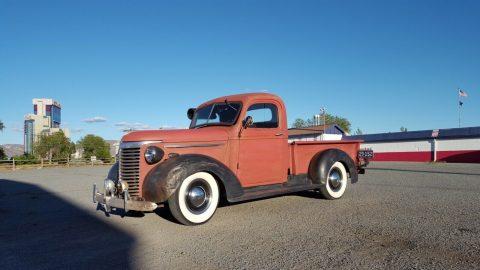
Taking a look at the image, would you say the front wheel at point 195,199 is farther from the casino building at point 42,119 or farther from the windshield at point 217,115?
the casino building at point 42,119

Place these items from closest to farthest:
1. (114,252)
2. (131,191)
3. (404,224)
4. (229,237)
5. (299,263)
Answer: (299,263)
(114,252)
(229,237)
(404,224)
(131,191)

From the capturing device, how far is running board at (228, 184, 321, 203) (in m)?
6.44

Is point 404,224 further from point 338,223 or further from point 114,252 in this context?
point 114,252

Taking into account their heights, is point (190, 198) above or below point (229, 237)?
above

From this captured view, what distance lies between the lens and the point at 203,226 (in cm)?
589

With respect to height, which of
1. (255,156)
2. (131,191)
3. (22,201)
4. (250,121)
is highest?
(250,121)

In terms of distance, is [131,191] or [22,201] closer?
[131,191]

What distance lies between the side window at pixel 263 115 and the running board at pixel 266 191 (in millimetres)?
1148

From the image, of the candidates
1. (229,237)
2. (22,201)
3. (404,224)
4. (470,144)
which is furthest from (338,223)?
(470,144)

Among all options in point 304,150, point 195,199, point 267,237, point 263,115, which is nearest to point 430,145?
point 304,150

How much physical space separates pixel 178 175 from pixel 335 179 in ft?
13.1

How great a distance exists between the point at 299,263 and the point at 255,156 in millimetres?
3211

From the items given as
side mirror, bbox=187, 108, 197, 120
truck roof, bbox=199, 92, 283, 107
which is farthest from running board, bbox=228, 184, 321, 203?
side mirror, bbox=187, 108, 197, 120

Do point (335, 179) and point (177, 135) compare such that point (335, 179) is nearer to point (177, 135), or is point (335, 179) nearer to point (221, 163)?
point (221, 163)
